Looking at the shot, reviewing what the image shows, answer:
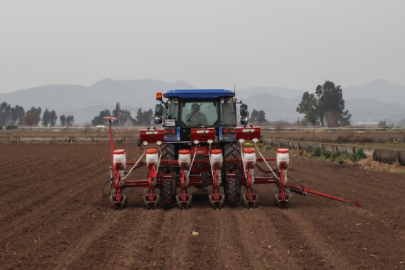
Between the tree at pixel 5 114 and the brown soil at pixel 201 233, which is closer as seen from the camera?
the brown soil at pixel 201 233

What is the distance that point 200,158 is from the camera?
1223 centimetres

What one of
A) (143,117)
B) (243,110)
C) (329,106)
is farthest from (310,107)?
(243,110)

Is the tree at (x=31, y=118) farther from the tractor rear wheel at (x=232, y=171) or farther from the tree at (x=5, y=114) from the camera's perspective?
the tractor rear wheel at (x=232, y=171)

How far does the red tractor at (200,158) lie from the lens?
11.1 meters

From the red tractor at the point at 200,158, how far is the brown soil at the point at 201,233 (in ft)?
1.12

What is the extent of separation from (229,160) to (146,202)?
6.82 ft

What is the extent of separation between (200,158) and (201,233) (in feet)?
12.5

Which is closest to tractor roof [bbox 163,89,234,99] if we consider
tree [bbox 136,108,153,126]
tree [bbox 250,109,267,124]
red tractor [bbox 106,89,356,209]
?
red tractor [bbox 106,89,356,209]

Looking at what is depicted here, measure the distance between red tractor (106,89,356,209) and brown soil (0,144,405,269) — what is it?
0.34 metres

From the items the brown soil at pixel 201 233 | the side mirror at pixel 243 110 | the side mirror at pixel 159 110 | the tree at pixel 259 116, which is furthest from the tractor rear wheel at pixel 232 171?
the tree at pixel 259 116

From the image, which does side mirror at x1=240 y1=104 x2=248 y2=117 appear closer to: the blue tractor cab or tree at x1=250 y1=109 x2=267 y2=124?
the blue tractor cab

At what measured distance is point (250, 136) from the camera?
11.9m

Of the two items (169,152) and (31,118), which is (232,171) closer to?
(169,152)

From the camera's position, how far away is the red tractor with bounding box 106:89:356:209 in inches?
439
